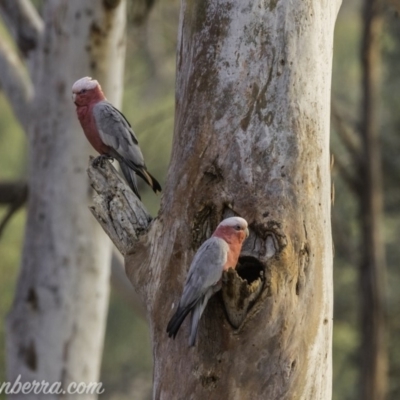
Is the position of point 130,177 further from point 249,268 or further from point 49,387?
point 49,387

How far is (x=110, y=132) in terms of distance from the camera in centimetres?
384

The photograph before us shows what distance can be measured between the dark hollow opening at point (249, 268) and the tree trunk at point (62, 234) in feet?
9.82

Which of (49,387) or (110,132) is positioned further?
(49,387)

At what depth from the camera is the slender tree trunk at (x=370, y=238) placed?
8492 millimetres

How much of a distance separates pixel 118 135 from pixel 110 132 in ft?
0.13

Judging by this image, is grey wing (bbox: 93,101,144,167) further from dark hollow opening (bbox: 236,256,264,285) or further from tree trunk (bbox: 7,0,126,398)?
tree trunk (bbox: 7,0,126,398)

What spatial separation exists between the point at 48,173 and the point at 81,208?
34cm

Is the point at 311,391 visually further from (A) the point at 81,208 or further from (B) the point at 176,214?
(A) the point at 81,208

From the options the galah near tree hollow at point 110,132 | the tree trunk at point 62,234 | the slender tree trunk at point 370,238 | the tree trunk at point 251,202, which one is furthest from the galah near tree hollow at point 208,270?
the slender tree trunk at point 370,238

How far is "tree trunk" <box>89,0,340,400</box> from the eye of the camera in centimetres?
323

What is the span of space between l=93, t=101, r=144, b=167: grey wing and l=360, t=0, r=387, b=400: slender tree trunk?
198 inches

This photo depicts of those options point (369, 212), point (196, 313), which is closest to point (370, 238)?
point (369, 212)

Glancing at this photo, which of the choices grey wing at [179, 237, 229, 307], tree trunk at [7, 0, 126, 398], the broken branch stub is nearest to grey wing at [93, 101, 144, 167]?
the broken branch stub

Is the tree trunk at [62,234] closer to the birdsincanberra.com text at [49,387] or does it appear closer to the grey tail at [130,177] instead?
the birdsincanberra.com text at [49,387]
